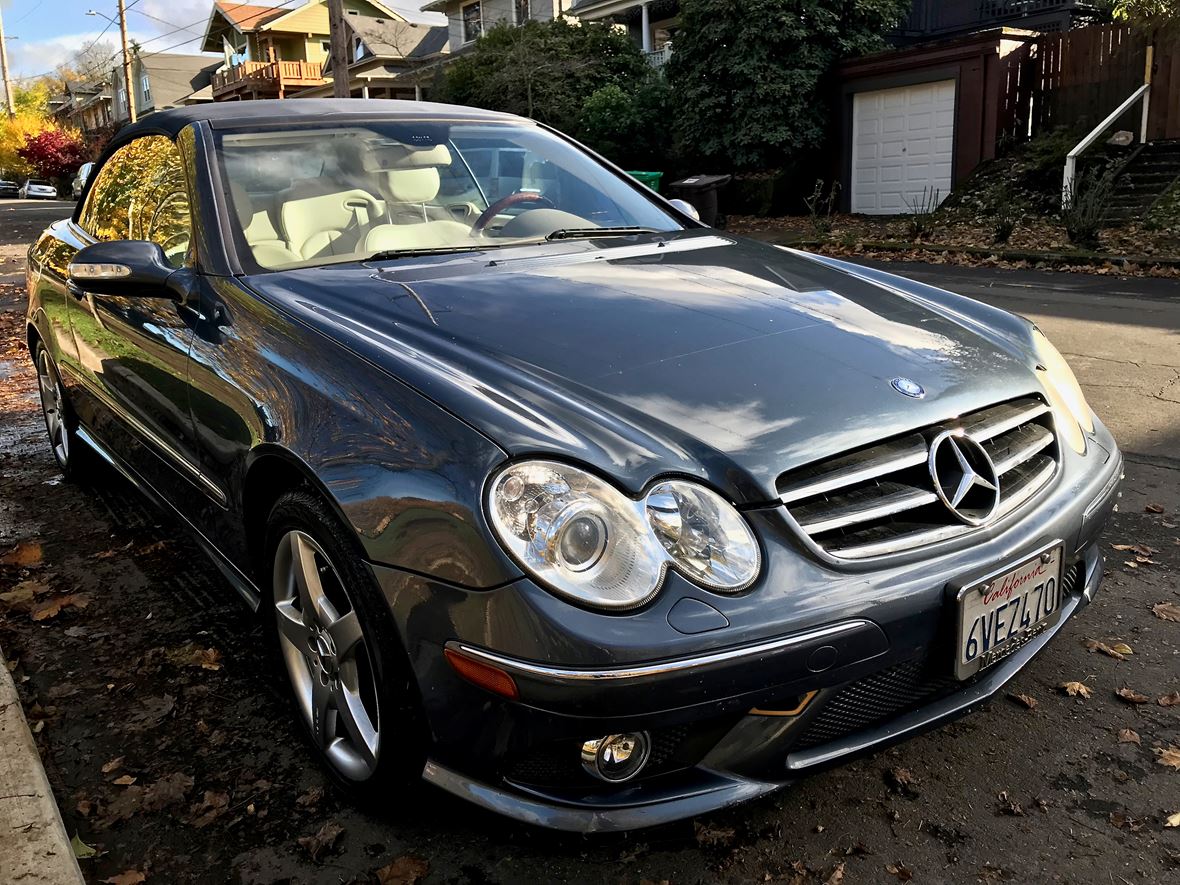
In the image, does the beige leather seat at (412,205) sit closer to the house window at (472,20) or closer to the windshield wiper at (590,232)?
the windshield wiper at (590,232)

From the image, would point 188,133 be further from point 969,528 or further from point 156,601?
point 969,528

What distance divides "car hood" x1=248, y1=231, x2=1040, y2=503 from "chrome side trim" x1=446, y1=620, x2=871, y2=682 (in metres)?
0.28

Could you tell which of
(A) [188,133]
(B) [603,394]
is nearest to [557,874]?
(B) [603,394]

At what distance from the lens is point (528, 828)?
188 centimetres

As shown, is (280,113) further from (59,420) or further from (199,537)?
(59,420)

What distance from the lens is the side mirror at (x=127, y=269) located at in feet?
9.45

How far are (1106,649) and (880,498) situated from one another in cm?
131

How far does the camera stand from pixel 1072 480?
2422mm

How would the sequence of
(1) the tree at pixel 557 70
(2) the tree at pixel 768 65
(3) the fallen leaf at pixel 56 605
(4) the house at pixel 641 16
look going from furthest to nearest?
(4) the house at pixel 641 16 < (1) the tree at pixel 557 70 < (2) the tree at pixel 768 65 < (3) the fallen leaf at pixel 56 605

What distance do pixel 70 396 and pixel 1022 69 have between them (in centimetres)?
1729

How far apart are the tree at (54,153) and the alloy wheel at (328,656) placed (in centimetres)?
6600

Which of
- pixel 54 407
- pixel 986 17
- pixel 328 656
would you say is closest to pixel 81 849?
pixel 328 656

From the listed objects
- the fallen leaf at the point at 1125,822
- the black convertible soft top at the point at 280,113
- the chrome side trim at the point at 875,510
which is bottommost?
the fallen leaf at the point at 1125,822

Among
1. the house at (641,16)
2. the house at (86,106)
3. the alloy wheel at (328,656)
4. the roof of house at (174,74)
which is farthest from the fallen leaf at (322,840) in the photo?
the house at (86,106)
